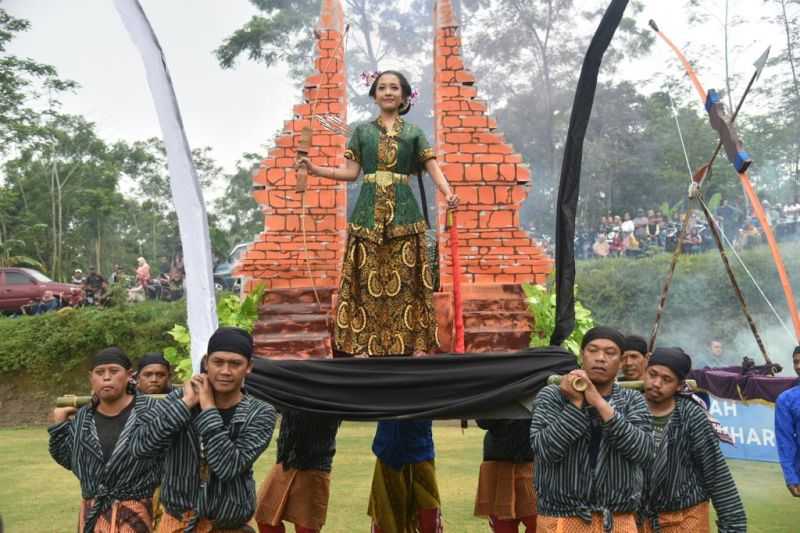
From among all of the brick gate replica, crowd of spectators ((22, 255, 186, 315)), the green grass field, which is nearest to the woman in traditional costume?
the brick gate replica

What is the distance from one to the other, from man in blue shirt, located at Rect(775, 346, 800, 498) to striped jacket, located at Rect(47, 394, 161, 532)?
12.2ft

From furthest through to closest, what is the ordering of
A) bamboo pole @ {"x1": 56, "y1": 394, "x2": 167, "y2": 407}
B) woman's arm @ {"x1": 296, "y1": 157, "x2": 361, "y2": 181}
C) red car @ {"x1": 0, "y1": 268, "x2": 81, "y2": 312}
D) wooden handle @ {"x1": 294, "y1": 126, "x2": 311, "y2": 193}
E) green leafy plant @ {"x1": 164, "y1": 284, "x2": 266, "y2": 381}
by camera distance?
red car @ {"x1": 0, "y1": 268, "x2": 81, "y2": 312}, green leafy plant @ {"x1": 164, "y1": 284, "x2": 266, "y2": 381}, woman's arm @ {"x1": 296, "y1": 157, "x2": 361, "y2": 181}, wooden handle @ {"x1": 294, "y1": 126, "x2": 311, "y2": 193}, bamboo pole @ {"x1": 56, "y1": 394, "x2": 167, "y2": 407}

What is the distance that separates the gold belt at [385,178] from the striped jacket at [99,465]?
1950 mm

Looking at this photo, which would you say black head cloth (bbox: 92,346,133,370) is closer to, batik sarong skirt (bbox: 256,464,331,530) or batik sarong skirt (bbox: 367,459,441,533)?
batik sarong skirt (bbox: 256,464,331,530)

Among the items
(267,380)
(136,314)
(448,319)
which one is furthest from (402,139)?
(136,314)

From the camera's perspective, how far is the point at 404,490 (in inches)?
224

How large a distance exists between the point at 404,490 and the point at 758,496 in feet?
13.5

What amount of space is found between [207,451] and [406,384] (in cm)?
117

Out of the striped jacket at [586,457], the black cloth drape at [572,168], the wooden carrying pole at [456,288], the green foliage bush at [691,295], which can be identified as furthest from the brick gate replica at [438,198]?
the green foliage bush at [691,295]

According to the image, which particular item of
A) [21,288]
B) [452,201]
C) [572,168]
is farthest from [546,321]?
[21,288]

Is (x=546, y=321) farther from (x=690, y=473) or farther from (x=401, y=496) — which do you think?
(x=690, y=473)

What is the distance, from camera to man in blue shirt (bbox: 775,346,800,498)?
523 cm

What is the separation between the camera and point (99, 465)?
382cm

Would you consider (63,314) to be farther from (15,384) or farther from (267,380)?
(267,380)
